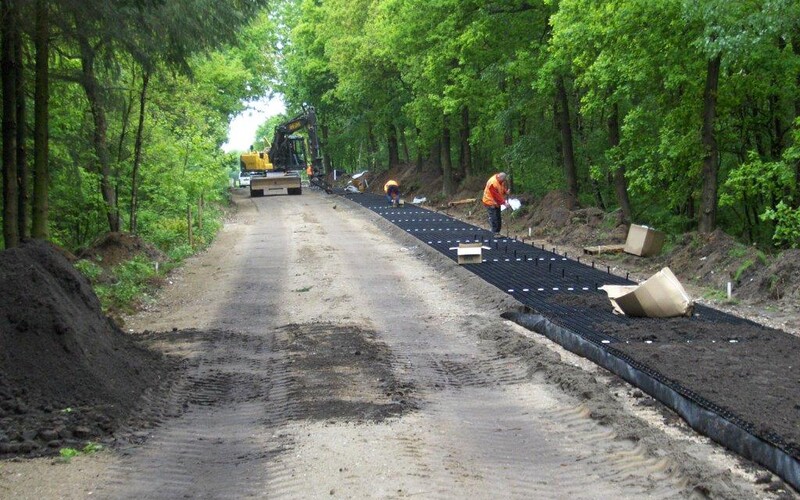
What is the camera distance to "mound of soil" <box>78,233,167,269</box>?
833 inches

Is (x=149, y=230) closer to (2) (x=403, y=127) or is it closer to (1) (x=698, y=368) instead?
(1) (x=698, y=368)

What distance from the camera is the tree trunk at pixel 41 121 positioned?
15.3 m

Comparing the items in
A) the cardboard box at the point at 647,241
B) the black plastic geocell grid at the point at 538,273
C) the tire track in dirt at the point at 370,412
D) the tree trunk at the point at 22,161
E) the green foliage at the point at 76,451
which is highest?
the tree trunk at the point at 22,161

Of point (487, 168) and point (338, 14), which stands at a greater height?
point (338, 14)

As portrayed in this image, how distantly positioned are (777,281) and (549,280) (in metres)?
4.49

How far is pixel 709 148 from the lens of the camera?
2092 cm

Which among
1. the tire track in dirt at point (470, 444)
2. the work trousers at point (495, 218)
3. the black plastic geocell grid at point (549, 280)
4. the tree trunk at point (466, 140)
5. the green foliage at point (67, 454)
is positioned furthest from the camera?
the tree trunk at point (466, 140)

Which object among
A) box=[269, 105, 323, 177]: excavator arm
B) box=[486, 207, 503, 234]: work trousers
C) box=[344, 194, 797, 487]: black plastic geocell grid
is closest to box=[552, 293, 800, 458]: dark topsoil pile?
box=[344, 194, 797, 487]: black plastic geocell grid

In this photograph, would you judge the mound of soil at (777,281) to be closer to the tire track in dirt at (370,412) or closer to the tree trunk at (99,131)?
the tire track in dirt at (370,412)

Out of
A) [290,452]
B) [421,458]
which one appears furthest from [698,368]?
[290,452]

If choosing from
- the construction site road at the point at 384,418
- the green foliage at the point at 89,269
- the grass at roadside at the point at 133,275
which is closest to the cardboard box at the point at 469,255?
the construction site road at the point at 384,418

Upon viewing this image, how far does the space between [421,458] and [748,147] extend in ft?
67.6

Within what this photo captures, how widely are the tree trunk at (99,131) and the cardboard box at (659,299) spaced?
32.7 ft

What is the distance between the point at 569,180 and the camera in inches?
1212
